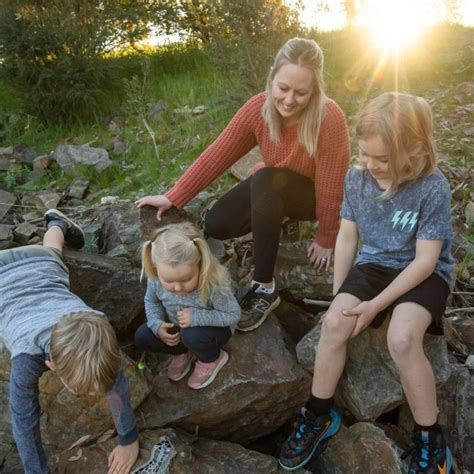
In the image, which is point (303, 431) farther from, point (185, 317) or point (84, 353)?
point (84, 353)

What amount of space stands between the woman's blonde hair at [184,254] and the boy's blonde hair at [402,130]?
0.89 metres

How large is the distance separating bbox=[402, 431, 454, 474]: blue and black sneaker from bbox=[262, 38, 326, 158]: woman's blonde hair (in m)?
1.55

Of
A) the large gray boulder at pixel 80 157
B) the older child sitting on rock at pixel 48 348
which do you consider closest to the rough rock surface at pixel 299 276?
the older child sitting on rock at pixel 48 348

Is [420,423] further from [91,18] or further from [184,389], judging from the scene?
[91,18]

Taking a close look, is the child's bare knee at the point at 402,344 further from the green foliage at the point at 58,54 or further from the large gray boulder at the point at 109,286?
the green foliage at the point at 58,54

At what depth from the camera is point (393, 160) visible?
245 centimetres

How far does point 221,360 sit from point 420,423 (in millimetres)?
1014

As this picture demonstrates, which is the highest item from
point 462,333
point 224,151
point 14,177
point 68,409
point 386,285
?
point 224,151

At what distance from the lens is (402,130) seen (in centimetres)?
Answer: 240

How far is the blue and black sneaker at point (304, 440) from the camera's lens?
2.64m

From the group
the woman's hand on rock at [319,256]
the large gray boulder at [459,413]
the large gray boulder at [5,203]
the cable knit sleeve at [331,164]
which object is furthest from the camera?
the large gray boulder at [5,203]

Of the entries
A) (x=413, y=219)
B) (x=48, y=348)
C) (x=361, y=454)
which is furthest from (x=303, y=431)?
(x=48, y=348)

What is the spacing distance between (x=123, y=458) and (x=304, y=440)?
85 cm

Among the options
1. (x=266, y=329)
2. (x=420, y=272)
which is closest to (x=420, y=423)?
(x=420, y=272)
